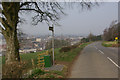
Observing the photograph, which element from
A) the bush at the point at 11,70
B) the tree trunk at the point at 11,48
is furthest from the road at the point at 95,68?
the tree trunk at the point at 11,48

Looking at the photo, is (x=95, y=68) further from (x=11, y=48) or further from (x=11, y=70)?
(x=11, y=48)

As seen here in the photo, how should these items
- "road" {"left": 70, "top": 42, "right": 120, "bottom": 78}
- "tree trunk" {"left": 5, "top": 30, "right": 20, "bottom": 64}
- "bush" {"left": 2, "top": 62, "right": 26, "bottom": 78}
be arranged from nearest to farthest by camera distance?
"bush" {"left": 2, "top": 62, "right": 26, "bottom": 78} < "road" {"left": 70, "top": 42, "right": 120, "bottom": 78} < "tree trunk" {"left": 5, "top": 30, "right": 20, "bottom": 64}

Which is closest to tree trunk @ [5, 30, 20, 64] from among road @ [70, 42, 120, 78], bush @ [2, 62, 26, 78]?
road @ [70, 42, 120, 78]

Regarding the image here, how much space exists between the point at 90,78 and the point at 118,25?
47.0 metres

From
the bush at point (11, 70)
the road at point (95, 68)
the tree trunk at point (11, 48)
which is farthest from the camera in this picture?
the tree trunk at point (11, 48)

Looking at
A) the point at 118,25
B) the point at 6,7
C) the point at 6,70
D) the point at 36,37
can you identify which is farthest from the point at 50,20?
the point at 118,25

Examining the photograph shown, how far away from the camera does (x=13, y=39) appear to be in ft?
29.1

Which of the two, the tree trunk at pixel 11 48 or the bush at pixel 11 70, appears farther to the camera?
the tree trunk at pixel 11 48

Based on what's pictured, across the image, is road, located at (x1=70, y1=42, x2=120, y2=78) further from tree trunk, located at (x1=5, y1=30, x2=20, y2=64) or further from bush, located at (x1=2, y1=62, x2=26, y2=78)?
tree trunk, located at (x1=5, y1=30, x2=20, y2=64)

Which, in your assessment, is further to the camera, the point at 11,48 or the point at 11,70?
the point at 11,48

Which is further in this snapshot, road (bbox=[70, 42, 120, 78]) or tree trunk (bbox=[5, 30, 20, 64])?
tree trunk (bbox=[5, 30, 20, 64])

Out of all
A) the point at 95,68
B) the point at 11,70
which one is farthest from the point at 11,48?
the point at 95,68

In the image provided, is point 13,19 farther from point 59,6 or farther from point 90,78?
point 90,78

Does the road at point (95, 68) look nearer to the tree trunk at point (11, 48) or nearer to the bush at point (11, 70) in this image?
the bush at point (11, 70)
